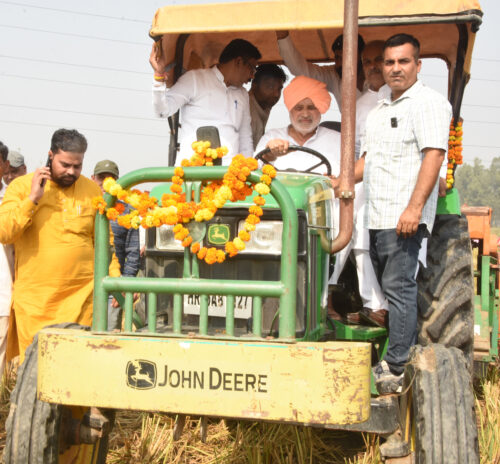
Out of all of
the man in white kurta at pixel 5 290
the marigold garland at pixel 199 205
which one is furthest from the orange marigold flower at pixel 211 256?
the man in white kurta at pixel 5 290

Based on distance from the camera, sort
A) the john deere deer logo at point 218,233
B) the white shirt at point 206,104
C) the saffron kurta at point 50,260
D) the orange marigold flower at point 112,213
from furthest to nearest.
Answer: the white shirt at point 206,104, the saffron kurta at point 50,260, the john deere deer logo at point 218,233, the orange marigold flower at point 112,213

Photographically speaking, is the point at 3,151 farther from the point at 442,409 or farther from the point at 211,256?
the point at 442,409

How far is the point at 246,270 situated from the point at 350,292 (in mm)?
1251

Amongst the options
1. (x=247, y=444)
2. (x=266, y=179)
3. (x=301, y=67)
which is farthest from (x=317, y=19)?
(x=247, y=444)

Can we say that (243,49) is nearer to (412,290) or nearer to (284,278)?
(412,290)

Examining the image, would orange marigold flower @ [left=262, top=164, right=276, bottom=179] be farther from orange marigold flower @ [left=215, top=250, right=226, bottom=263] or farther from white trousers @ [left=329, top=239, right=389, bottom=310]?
white trousers @ [left=329, top=239, right=389, bottom=310]

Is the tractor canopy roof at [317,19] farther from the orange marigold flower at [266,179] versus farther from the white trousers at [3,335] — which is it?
the white trousers at [3,335]

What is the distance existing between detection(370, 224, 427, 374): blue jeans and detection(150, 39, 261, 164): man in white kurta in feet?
5.65

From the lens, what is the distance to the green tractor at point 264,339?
8.19 ft

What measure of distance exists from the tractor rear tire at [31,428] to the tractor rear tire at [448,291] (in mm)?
2045

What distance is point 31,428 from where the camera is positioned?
2898 millimetres

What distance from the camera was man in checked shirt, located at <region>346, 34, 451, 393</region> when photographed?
3.30 metres

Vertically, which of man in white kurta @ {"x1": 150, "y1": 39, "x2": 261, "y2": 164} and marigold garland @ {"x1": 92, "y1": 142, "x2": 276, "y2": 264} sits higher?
man in white kurta @ {"x1": 150, "y1": 39, "x2": 261, "y2": 164}

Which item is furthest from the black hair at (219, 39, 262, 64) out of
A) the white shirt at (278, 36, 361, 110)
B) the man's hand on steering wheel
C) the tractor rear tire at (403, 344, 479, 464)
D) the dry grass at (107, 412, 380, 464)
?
the tractor rear tire at (403, 344, 479, 464)
